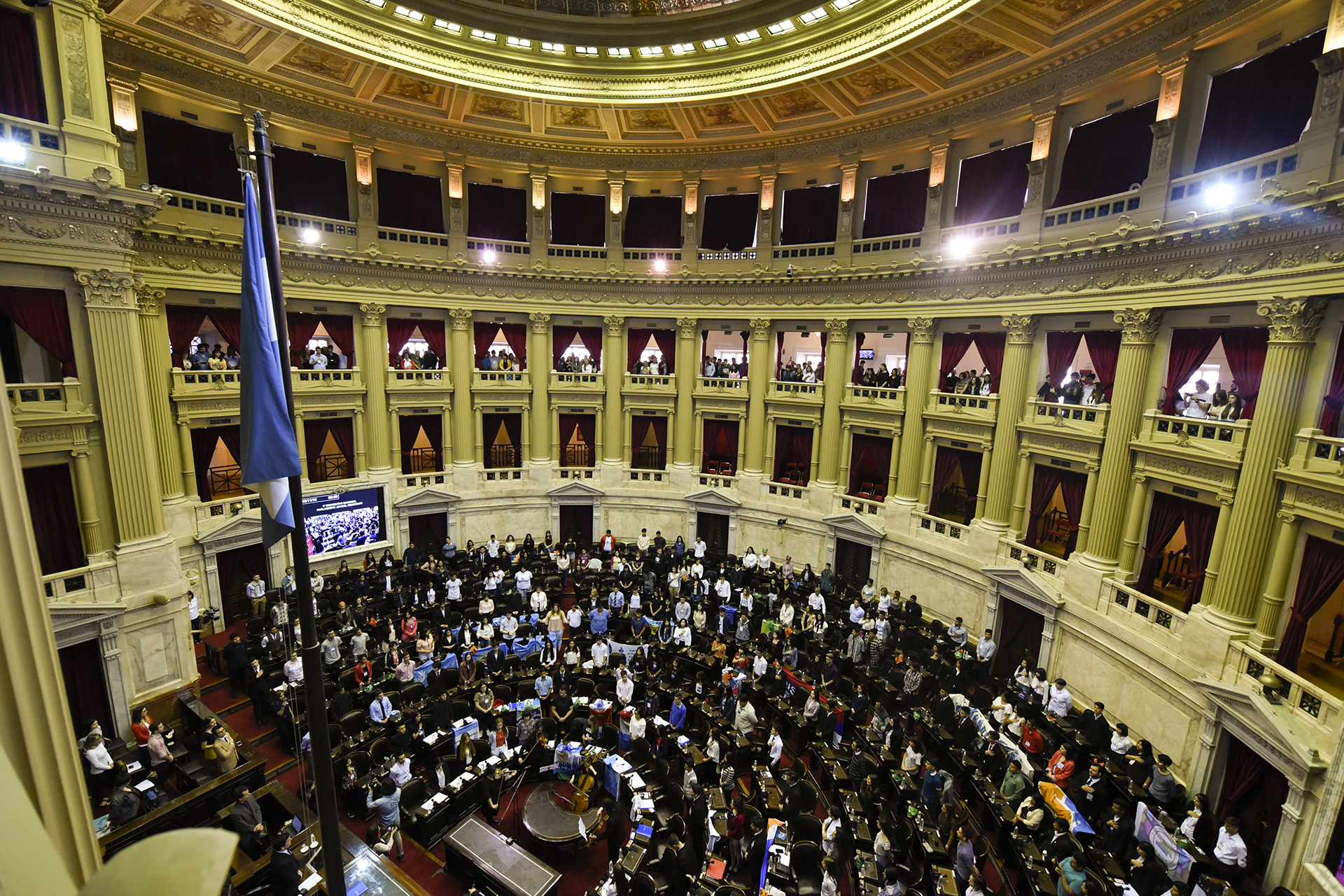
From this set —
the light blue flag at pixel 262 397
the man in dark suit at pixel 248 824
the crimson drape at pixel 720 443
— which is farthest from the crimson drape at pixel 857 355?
the man in dark suit at pixel 248 824

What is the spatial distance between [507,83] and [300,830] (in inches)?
805

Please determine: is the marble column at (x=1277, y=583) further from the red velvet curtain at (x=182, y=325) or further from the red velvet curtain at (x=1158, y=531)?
the red velvet curtain at (x=182, y=325)

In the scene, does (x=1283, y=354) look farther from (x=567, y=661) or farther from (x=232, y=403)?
(x=232, y=403)

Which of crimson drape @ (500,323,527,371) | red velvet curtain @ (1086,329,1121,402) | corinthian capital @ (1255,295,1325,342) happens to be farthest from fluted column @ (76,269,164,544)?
corinthian capital @ (1255,295,1325,342)

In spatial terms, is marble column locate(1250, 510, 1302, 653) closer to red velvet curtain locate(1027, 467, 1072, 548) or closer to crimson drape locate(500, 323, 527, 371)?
red velvet curtain locate(1027, 467, 1072, 548)

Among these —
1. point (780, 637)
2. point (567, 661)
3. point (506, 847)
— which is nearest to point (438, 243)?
point (567, 661)

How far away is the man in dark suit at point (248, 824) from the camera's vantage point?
34.0 feet

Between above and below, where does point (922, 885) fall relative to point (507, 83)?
below

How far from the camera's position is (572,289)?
23953mm

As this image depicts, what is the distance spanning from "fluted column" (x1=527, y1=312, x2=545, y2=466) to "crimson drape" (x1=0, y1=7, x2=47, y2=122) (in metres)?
13.7

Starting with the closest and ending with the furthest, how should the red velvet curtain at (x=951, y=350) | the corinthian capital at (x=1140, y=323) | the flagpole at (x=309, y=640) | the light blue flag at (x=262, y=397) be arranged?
the flagpole at (x=309, y=640)
the light blue flag at (x=262, y=397)
the corinthian capital at (x=1140, y=323)
the red velvet curtain at (x=951, y=350)

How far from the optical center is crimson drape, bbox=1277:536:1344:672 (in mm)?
10922

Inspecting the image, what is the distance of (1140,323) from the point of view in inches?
566

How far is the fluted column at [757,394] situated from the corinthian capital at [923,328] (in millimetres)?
5227
